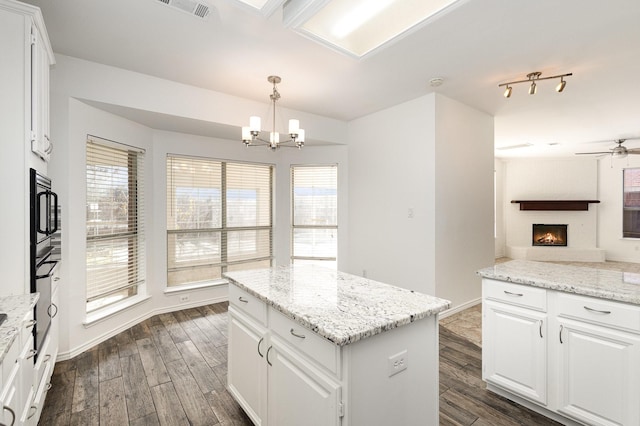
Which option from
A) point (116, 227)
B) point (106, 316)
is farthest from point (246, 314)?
point (116, 227)

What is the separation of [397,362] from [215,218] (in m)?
3.78

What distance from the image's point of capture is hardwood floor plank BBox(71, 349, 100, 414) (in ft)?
7.11

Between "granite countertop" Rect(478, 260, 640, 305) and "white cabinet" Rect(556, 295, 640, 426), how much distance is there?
59 mm

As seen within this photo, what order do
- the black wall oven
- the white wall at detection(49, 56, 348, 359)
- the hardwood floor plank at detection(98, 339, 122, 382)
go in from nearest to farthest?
the black wall oven
the hardwood floor plank at detection(98, 339, 122, 382)
the white wall at detection(49, 56, 348, 359)

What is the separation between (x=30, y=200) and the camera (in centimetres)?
182

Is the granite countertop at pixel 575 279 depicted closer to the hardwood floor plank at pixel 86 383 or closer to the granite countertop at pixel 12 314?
the granite countertop at pixel 12 314

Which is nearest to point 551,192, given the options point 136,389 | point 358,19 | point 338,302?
point 358,19

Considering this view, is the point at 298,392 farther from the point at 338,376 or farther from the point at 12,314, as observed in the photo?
the point at 12,314

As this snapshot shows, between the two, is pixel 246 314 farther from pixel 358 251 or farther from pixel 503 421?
pixel 358 251

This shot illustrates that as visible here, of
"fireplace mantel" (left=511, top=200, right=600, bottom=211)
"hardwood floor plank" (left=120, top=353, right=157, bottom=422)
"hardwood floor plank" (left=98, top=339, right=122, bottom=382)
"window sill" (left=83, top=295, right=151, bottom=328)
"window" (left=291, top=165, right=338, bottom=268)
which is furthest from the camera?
"fireplace mantel" (left=511, top=200, right=600, bottom=211)

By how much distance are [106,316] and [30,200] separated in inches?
74.5

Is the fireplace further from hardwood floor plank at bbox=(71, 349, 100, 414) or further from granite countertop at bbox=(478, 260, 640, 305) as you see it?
hardwood floor plank at bbox=(71, 349, 100, 414)

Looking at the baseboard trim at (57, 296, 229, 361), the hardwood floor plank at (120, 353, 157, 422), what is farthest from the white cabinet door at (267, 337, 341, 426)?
the baseboard trim at (57, 296, 229, 361)

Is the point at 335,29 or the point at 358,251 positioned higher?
the point at 335,29
